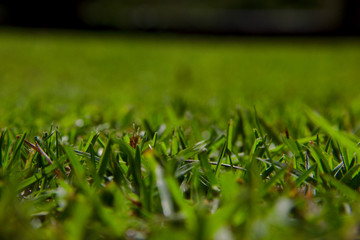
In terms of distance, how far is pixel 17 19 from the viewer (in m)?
18.3

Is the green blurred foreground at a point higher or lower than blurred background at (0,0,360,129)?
higher

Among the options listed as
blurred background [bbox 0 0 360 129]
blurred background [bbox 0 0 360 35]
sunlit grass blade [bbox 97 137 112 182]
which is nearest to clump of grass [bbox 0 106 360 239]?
sunlit grass blade [bbox 97 137 112 182]

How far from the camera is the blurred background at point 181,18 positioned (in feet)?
53.0

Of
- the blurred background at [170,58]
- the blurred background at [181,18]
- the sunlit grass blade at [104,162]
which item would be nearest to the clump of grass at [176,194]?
the sunlit grass blade at [104,162]

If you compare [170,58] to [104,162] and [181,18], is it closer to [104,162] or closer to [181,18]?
[104,162]

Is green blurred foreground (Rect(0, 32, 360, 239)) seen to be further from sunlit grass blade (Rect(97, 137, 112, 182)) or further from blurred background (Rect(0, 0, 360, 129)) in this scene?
blurred background (Rect(0, 0, 360, 129))

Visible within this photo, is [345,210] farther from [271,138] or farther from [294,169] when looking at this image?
[271,138]

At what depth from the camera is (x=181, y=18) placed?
58.3ft

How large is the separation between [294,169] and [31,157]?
1.77 feet

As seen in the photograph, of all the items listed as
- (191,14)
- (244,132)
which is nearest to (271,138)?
(244,132)

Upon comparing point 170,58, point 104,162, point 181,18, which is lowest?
point 170,58

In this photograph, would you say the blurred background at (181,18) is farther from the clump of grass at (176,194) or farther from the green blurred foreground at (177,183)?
the clump of grass at (176,194)

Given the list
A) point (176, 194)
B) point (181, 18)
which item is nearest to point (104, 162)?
point (176, 194)

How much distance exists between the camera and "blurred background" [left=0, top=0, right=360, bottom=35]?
1614 cm
